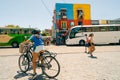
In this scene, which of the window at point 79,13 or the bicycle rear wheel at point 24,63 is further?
the window at point 79,13

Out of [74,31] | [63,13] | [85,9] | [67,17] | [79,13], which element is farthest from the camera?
[85,9]

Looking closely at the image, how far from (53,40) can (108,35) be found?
11.3 metres

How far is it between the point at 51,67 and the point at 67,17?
30.6m

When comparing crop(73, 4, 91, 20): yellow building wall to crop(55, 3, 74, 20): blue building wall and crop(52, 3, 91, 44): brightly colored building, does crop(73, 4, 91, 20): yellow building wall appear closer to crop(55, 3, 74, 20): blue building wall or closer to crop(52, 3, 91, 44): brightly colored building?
crop(52, 3, 91, 44): brightly colored building

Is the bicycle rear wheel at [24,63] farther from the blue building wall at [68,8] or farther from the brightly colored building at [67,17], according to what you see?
the blue building wall at [68,8]

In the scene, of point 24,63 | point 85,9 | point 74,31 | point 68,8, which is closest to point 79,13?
point 85,9

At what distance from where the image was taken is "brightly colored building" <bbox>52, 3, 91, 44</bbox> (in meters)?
34.9

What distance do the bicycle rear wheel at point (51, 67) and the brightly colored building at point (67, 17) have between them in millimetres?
26232

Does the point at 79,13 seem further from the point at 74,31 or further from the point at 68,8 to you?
the point at 74,31

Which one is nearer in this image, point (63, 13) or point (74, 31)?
point (74, 31)

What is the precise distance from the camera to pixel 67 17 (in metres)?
36.6

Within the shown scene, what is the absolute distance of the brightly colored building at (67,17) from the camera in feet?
115

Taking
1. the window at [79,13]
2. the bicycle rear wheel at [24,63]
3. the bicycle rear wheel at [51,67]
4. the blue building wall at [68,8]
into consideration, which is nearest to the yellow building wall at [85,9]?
the window at [79,13]

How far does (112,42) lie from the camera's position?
1096 inches
